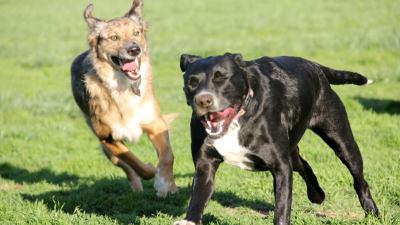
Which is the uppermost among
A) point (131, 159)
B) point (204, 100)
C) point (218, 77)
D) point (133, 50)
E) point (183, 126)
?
point (218, 77)

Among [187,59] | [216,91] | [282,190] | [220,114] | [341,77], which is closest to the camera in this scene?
[216,91]

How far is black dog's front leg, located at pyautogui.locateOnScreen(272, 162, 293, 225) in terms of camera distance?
16.9 feet

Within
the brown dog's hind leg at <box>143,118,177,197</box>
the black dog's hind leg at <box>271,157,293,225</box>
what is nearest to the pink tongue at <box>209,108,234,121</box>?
the black dog's hind leg at <box>271,157,293,225</box>

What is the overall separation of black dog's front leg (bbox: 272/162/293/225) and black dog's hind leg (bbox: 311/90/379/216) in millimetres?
1045

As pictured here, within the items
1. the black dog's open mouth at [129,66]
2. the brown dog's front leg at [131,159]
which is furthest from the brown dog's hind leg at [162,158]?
the black dog's open mouth at [129,66]

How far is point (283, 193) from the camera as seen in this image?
5.19 m

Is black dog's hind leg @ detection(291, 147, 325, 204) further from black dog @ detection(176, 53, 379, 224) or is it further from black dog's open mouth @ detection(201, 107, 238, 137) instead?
black dog's open mouth @ detection(201, 107, 238, 137)

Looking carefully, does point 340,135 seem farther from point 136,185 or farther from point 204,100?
point 136,185

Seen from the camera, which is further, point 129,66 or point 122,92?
point 122,92


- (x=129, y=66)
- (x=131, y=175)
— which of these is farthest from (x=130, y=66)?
(x=131, y=175)

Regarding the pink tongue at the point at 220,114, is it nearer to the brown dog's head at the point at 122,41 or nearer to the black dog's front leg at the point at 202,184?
the black dog's front leg at the point at 202,184

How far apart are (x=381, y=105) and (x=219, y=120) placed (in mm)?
7115

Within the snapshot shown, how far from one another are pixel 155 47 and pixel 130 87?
13309mm

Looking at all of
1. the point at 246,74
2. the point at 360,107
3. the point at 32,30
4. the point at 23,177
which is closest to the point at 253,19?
the point at 32,30
